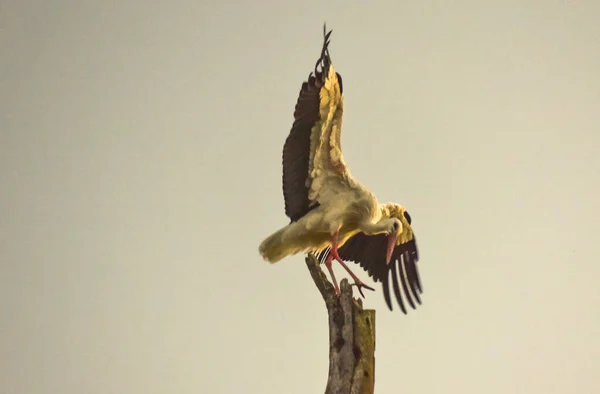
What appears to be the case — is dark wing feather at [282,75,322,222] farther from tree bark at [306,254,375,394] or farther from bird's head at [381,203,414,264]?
tree bark at [306,254,375,394]

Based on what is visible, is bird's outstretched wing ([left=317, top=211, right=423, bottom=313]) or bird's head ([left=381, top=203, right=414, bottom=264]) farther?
bird's outstretched wing ([left=317, top=211, right=423, bottom=313])

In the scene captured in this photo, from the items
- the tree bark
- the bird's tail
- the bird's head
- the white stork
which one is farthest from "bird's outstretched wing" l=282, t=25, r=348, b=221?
the tree bark

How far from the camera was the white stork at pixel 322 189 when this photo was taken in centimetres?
293

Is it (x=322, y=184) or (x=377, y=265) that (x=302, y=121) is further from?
(x=377, y=265)

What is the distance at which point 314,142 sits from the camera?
3.04 m

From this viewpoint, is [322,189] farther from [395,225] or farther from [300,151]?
[395,225]

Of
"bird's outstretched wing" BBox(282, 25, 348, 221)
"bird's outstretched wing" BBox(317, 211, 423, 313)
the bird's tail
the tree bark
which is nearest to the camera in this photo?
the tree bark

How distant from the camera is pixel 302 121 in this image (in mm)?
3016

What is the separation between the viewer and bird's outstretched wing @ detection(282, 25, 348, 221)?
114 inches

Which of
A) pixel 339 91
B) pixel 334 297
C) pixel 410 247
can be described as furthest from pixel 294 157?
pixel 410 247

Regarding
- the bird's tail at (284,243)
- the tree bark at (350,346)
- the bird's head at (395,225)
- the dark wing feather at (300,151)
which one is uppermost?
the dark wing feather at (300,151)

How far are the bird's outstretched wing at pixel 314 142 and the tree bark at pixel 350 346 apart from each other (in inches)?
22.5

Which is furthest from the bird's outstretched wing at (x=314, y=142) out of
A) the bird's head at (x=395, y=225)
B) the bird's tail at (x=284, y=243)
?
the bird's head at (x=395, y=225)

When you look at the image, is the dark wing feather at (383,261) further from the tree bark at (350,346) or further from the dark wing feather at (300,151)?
the tree bark at (350,346)
